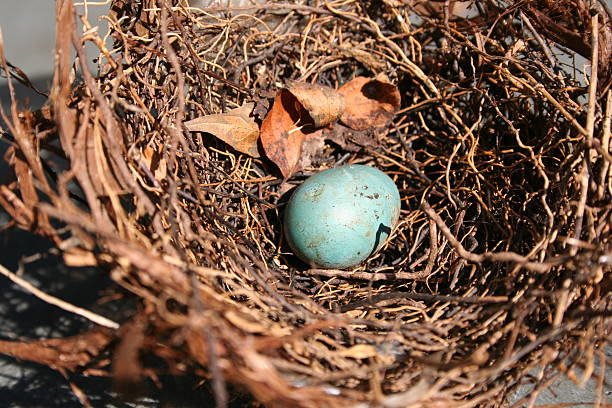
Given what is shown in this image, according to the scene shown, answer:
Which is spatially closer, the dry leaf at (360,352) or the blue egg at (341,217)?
the dry leaf at (360,352)

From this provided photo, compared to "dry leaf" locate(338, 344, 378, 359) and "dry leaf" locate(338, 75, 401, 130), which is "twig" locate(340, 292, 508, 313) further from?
"dry leaf" locate(338, 75, 401, 130)

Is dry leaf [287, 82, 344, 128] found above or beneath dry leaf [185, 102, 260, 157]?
above

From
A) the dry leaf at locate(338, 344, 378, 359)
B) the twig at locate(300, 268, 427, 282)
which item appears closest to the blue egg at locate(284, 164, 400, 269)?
the twig at locate(300, 268, 427, 282)

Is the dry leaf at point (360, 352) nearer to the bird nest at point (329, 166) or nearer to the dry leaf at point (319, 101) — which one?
the bird nest at point (329, 166)

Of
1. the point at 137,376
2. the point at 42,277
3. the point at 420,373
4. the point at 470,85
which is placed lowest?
the point at 42,277

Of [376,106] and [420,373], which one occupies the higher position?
[376,106]

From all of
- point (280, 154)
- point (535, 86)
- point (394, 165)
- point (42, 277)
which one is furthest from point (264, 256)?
point (535, 86)

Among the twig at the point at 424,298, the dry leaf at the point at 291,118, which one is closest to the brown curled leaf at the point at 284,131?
the dry leaf at the point at 291,118

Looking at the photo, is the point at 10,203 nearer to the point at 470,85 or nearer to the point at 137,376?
the point at 137,376
